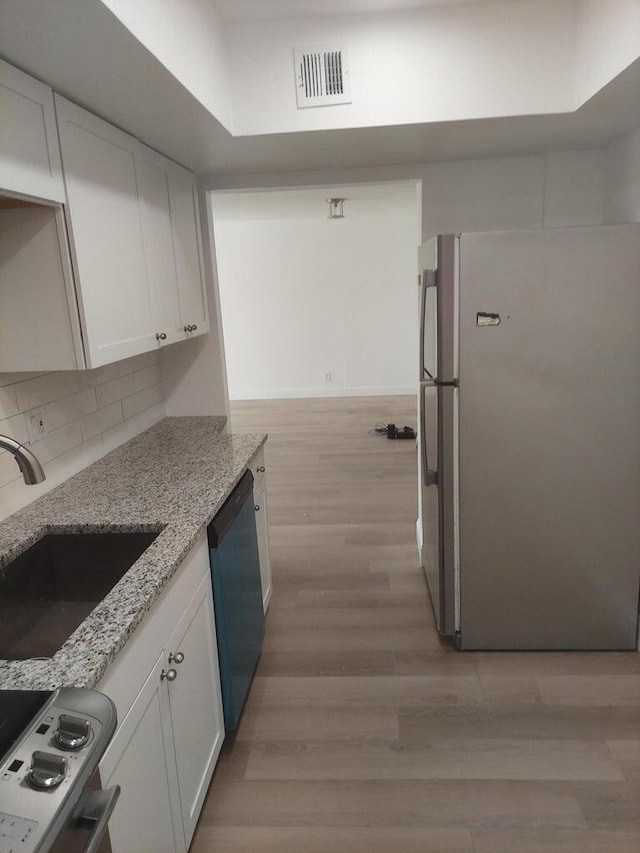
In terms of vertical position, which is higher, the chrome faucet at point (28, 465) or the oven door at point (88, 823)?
the chrome faucet at point (28, 465)

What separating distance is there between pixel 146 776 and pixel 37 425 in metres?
1.17

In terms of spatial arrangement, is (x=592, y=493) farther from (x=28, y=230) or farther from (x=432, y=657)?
(x=28, y=230)

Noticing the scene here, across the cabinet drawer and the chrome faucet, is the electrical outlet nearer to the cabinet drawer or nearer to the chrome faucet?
the chrome faucet

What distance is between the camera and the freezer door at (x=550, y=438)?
82.7 inches

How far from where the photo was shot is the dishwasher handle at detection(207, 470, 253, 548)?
1.75m

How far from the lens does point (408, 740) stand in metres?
2.00

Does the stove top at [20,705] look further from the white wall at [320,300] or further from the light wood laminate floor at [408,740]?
the white wall at [320,300]

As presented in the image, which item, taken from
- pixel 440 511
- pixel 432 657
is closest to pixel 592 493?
pixel 440 511

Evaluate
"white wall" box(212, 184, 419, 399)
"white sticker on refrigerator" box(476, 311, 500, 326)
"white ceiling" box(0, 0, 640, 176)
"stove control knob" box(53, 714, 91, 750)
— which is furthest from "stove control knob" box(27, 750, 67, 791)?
"white wall" box(212, 184, 419, 399)

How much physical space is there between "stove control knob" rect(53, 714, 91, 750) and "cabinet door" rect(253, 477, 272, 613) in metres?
1.51

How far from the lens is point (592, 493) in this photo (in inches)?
89.4

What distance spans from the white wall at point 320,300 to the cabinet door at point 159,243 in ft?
15.3

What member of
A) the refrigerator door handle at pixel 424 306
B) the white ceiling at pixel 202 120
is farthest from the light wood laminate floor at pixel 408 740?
the white ceiling at pixel 202 120

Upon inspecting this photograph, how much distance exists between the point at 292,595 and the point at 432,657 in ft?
2.74
